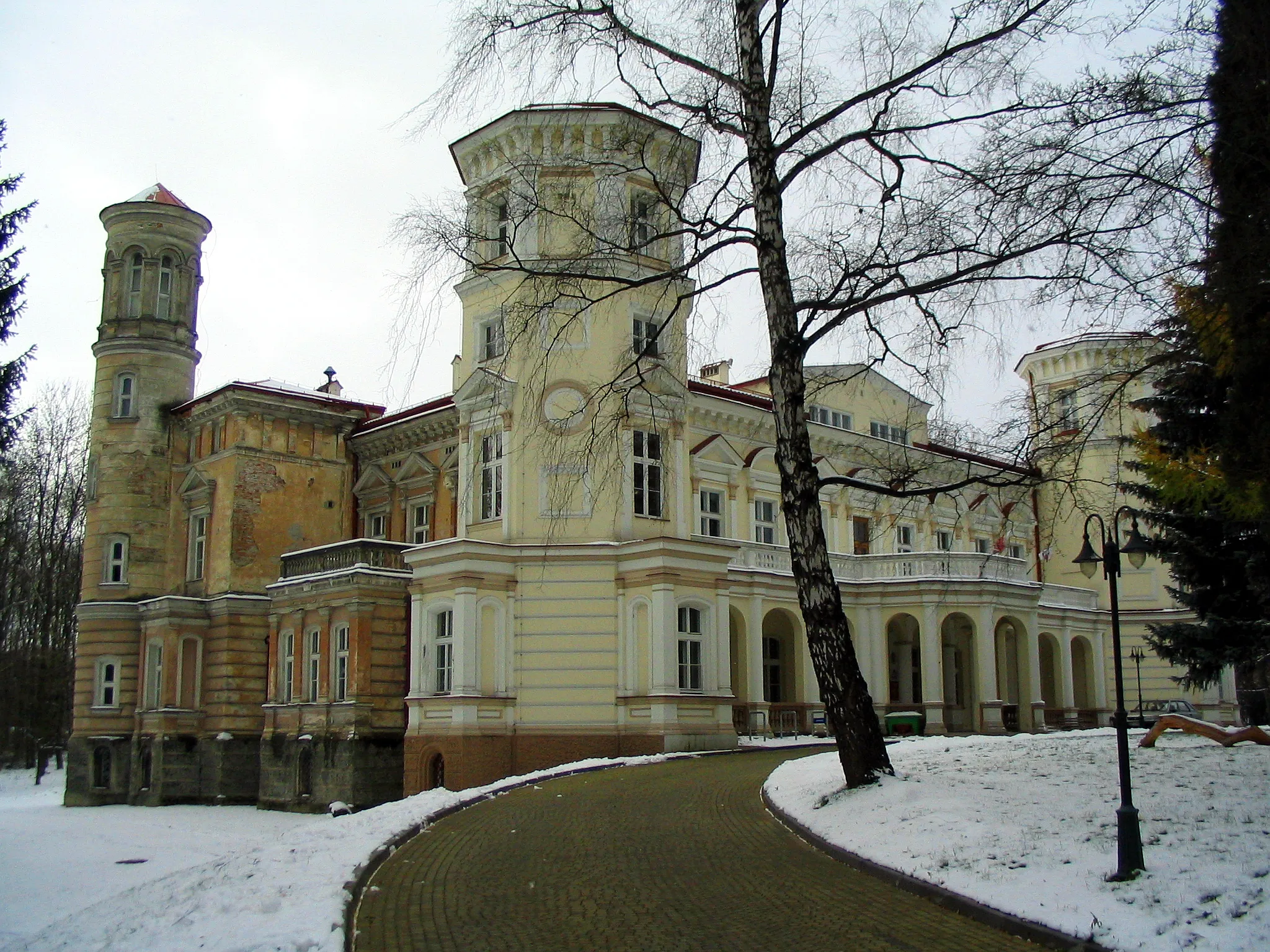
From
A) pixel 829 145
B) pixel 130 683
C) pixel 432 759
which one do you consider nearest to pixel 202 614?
pixel 130 683

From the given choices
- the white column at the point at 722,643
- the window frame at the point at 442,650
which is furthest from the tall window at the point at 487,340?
the white column at the point at 722,643

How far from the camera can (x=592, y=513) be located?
2811 centimetres

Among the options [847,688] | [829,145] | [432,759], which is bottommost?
[432,759]

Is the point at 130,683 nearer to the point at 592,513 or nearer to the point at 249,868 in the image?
the point at 592,513

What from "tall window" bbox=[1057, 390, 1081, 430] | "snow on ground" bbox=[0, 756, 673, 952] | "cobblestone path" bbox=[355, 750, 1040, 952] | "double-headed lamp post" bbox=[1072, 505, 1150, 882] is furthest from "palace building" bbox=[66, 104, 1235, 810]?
"double-headed lamp post" bbox=[1072, 505, 1150, 882]

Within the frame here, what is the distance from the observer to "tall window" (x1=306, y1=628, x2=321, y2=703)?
3519 centimetres

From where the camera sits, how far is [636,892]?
35.0ft

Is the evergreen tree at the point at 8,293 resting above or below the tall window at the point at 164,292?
below

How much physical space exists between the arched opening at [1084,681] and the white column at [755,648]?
15753 millimetres

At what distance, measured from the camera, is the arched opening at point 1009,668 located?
39.0m

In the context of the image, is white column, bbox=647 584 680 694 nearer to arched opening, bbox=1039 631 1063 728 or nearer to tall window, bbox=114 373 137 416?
arched opening, bbox=1039 631 1063 728

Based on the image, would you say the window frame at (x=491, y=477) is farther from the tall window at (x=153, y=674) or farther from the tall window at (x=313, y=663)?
the tall window at (x=153, y=674)

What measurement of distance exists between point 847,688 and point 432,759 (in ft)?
51.1

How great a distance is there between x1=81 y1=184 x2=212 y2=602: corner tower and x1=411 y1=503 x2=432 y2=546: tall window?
9615mm
